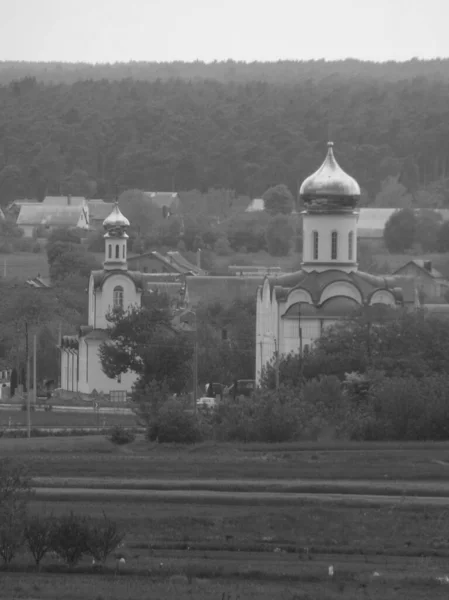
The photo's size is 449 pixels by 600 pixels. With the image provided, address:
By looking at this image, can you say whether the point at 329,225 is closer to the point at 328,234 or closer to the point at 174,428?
the point at 328,234

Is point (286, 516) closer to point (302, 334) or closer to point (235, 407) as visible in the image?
point (235, 407)

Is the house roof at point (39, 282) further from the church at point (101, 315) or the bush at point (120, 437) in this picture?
the bush at point (120, 437)

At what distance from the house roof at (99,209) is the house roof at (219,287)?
193 feet

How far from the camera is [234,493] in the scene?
34.6m

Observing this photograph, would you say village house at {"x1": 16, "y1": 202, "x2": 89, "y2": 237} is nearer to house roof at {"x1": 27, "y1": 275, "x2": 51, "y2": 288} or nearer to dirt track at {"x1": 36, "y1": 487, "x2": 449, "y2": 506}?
house roof at {"x1": 27, "y1": 275, "x2": 51, "y2": 288}

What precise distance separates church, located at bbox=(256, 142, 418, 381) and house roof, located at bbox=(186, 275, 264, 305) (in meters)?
27.0

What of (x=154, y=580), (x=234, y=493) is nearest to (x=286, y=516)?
(x=234, y=493)

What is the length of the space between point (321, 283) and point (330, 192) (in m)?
2.96

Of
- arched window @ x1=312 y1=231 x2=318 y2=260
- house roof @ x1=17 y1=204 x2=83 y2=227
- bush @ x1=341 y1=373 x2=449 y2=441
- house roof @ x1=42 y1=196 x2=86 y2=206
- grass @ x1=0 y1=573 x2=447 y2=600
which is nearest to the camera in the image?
grass @ x1=0 y1=573 x2=447 y2=600

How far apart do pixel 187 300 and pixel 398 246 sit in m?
44.5

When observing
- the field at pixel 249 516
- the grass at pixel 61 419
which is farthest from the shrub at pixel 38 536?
the grass at pixel 61 419

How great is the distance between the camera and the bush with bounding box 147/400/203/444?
4547 cm

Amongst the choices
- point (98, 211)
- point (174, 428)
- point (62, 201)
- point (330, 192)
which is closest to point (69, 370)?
point (330, 192)

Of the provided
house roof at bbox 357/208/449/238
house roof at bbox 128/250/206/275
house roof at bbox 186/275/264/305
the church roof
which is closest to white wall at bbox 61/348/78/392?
the church roof
